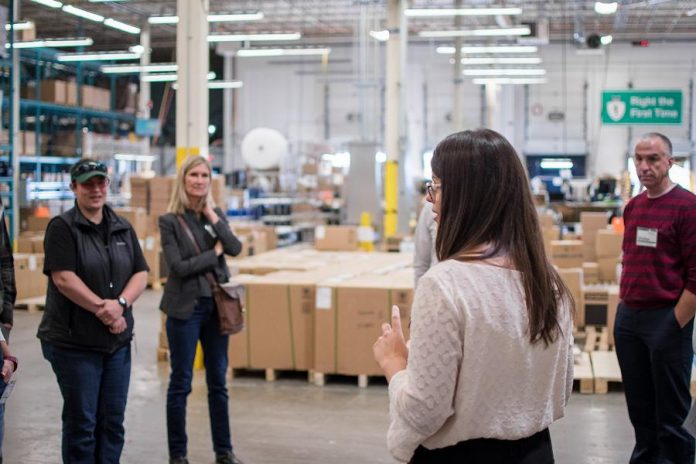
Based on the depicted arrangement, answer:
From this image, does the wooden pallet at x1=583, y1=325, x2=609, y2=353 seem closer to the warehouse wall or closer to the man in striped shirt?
the man in striped shirt

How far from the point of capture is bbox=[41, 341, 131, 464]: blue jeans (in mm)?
3643

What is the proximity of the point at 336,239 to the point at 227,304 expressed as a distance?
282 inches

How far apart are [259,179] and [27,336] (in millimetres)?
11858

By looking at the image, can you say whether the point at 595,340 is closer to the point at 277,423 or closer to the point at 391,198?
the point at 277,423

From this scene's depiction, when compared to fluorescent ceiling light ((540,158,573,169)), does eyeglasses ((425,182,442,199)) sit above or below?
below

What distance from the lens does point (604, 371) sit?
23.2 ft

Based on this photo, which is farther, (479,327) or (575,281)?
(575,281)

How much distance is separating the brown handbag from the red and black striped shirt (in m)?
1.91

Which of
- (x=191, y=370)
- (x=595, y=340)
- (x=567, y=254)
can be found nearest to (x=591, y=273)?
(x=567, y=254)

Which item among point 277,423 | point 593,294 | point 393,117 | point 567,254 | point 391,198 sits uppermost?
point 393,117

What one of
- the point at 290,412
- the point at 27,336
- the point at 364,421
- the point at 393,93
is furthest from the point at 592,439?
the point at 393,93

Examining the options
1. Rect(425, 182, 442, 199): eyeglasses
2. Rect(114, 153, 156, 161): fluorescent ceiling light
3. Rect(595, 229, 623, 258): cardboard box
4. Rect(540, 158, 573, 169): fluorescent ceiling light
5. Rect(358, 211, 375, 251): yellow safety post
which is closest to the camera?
Rect(425, 182, 442, 199): eyeglasses

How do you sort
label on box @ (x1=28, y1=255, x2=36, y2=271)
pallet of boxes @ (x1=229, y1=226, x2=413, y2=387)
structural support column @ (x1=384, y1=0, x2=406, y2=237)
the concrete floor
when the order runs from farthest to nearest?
structural support column @ (x1=384, y1=0, x2=406, y2=237)
label on box @ (x1=28, y1=255, x2=36, y2=271)
pallet of boxes @ (x1=229, y1=226, x2=413, y2=387)
the concrete floor

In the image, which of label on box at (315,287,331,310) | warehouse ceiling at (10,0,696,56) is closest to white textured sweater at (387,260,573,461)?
label on box at (315,287,331,310)
